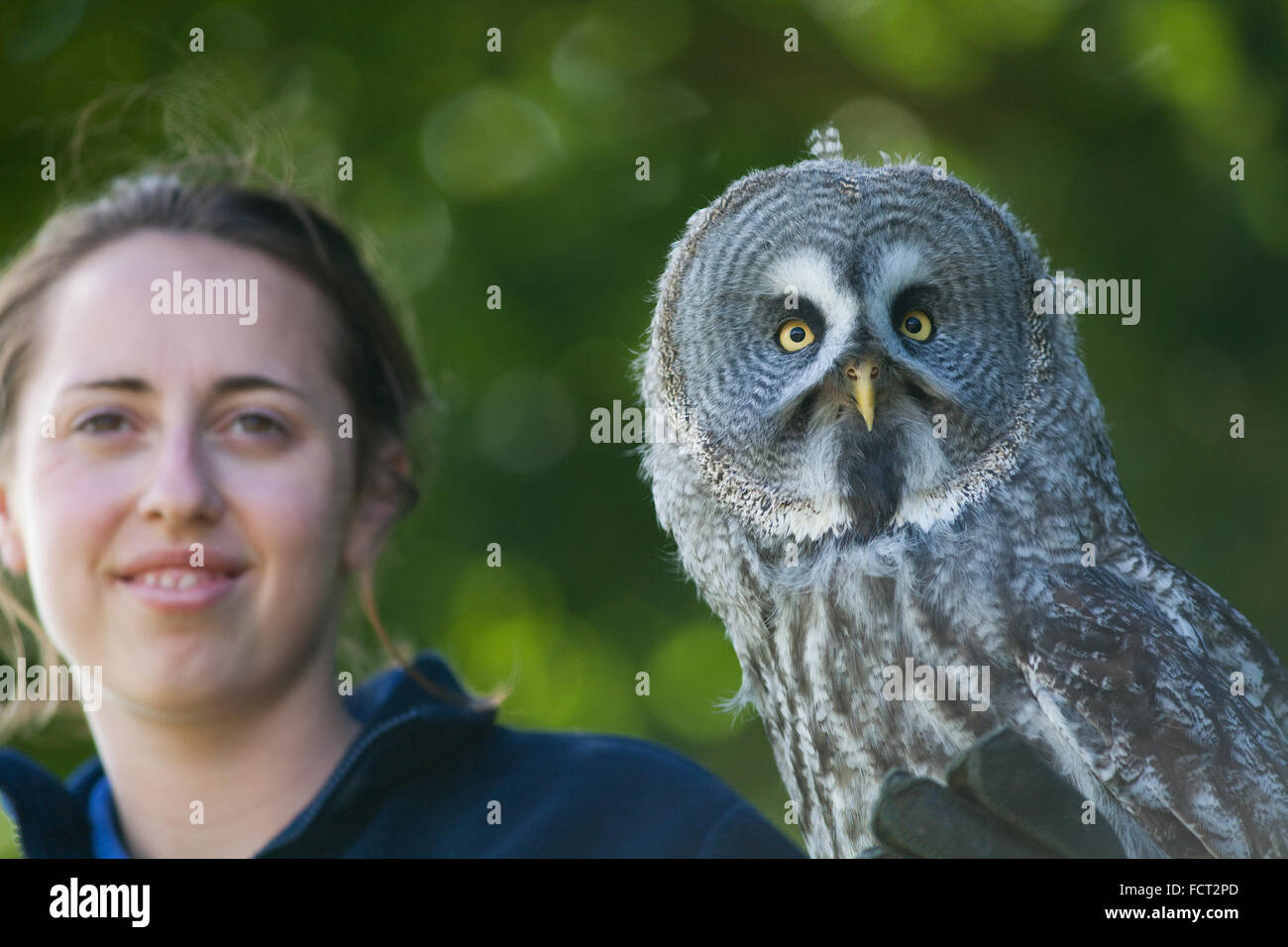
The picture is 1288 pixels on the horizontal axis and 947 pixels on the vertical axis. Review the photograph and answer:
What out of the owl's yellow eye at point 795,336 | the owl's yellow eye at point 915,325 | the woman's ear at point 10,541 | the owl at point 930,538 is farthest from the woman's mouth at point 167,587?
the owl's yellow eye at point 915,325

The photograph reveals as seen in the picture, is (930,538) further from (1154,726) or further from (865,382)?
(1154,726)

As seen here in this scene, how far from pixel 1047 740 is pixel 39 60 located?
197cm

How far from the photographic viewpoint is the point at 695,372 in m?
1.41

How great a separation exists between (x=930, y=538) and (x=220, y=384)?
0.76 metres

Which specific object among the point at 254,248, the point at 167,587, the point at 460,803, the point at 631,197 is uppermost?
the point at 631,197

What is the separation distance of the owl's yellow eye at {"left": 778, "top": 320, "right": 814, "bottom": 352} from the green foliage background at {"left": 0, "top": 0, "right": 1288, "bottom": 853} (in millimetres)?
737

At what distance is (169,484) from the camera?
3.87ft

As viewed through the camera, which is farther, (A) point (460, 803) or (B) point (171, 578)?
(A) point (460, 803)

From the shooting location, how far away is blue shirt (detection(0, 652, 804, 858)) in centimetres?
127

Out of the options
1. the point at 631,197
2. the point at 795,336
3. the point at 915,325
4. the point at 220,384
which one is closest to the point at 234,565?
the point at 220,384

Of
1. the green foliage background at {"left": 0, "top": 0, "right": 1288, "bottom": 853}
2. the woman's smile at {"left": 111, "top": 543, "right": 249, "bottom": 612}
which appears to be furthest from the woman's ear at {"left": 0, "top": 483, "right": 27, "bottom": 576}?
the green foliage background at {"left": 0, "top": 0, "right": 1288, "bottom": 853}

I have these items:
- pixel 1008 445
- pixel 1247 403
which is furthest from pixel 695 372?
pixel 1247 403

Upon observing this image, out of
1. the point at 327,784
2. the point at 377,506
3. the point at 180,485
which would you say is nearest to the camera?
the point at 180,485
